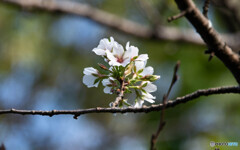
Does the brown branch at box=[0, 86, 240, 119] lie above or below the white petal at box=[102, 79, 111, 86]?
below

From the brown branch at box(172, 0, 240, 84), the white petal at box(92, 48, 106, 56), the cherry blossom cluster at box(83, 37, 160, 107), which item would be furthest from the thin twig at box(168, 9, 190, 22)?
the white petal at box(92, 48, 106, 56)

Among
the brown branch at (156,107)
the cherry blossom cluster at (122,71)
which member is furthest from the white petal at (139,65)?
the brown branch at (156,107)

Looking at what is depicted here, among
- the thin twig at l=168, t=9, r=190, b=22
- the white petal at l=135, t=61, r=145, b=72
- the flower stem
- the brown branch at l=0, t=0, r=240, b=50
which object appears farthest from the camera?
the brown branch at l=0, t=0, r=240, b=50

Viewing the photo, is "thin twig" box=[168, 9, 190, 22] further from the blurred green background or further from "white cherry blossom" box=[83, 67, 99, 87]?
the blurred green background

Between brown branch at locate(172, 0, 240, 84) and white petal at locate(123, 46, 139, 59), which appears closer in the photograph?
brown branch at locate(172, 0, 240, 84)

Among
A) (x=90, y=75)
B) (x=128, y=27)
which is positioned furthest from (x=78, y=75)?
(x=90, y=75)

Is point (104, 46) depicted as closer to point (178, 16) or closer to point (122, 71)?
point (122, 71)
